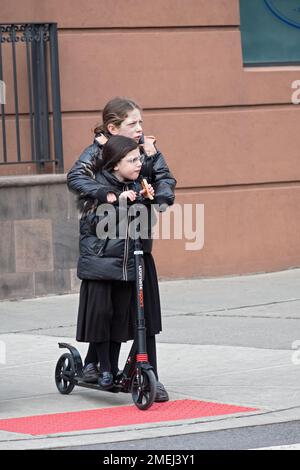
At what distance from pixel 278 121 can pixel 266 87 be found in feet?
1.39

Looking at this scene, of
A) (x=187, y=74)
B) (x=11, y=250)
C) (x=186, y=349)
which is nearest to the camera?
(x=186, y=349)

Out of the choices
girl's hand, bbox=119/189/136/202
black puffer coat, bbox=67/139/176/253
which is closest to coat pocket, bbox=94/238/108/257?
black puffer coat, bbox=67/139/176/253

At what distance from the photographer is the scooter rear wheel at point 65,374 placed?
26.1ft

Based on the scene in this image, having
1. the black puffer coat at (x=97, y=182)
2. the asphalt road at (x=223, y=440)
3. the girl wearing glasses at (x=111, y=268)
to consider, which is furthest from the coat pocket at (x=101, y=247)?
the asphalt road at (x=223, y=440)

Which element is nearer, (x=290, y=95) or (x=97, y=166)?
(x=97, y=166)

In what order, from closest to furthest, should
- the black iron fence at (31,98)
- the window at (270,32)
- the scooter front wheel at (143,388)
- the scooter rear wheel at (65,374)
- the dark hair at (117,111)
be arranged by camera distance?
the scooter front wheel at (143,388) < the dark hair at (117,111) < the scooter rear wheel at (65,374) < the black iron fence at (31,98) < the window at (270,32)

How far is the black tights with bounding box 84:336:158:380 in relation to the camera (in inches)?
305

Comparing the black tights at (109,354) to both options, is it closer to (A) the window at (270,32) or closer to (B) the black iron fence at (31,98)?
(B) the black iron fence at (31,98)

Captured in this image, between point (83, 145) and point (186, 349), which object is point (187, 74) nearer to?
point (83, 145)

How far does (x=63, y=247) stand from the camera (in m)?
12.7

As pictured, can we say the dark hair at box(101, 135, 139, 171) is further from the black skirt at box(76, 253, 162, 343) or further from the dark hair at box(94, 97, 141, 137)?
the black skirt at box(76, 253, 162, 343)
